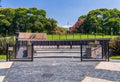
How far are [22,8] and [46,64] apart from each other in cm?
4001

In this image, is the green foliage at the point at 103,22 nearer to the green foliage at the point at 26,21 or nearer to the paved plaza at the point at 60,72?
the green foliage at the point at 26,21

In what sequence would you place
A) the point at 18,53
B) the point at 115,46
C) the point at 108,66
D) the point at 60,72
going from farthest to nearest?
the point at 115,46 < the point at 18,53 < the point at 108,66 < the point at 60,72

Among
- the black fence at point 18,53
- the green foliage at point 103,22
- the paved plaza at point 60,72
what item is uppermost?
the green foliage at point 103,22

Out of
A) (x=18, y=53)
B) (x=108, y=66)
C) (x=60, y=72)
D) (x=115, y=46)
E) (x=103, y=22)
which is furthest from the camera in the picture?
(x=103, y=22)

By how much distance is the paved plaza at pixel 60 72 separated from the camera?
10178mm

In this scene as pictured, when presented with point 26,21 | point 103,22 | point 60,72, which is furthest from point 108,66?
point 103,22

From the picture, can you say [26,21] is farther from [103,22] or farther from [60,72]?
[60,72]

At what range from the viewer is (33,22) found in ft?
162

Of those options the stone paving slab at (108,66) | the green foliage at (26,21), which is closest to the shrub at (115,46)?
the stone paving slab at (108,66)

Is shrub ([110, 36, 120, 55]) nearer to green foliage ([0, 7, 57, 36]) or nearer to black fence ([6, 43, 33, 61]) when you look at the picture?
black fence ([6, 43, 33, 61])

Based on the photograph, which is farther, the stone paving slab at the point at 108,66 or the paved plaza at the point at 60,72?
the stone paving slab at the point at 108,66

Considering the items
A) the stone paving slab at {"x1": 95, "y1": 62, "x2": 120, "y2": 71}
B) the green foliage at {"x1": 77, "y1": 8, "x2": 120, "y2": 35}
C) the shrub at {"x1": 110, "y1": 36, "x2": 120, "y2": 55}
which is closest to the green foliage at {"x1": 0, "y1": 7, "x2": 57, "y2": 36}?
the green foliage at {"x1": 77, "y1": 8, "x2": 120, "y2": 35}

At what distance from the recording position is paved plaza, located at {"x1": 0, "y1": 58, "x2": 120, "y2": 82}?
1018 centimetres

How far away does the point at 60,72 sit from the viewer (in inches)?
438
